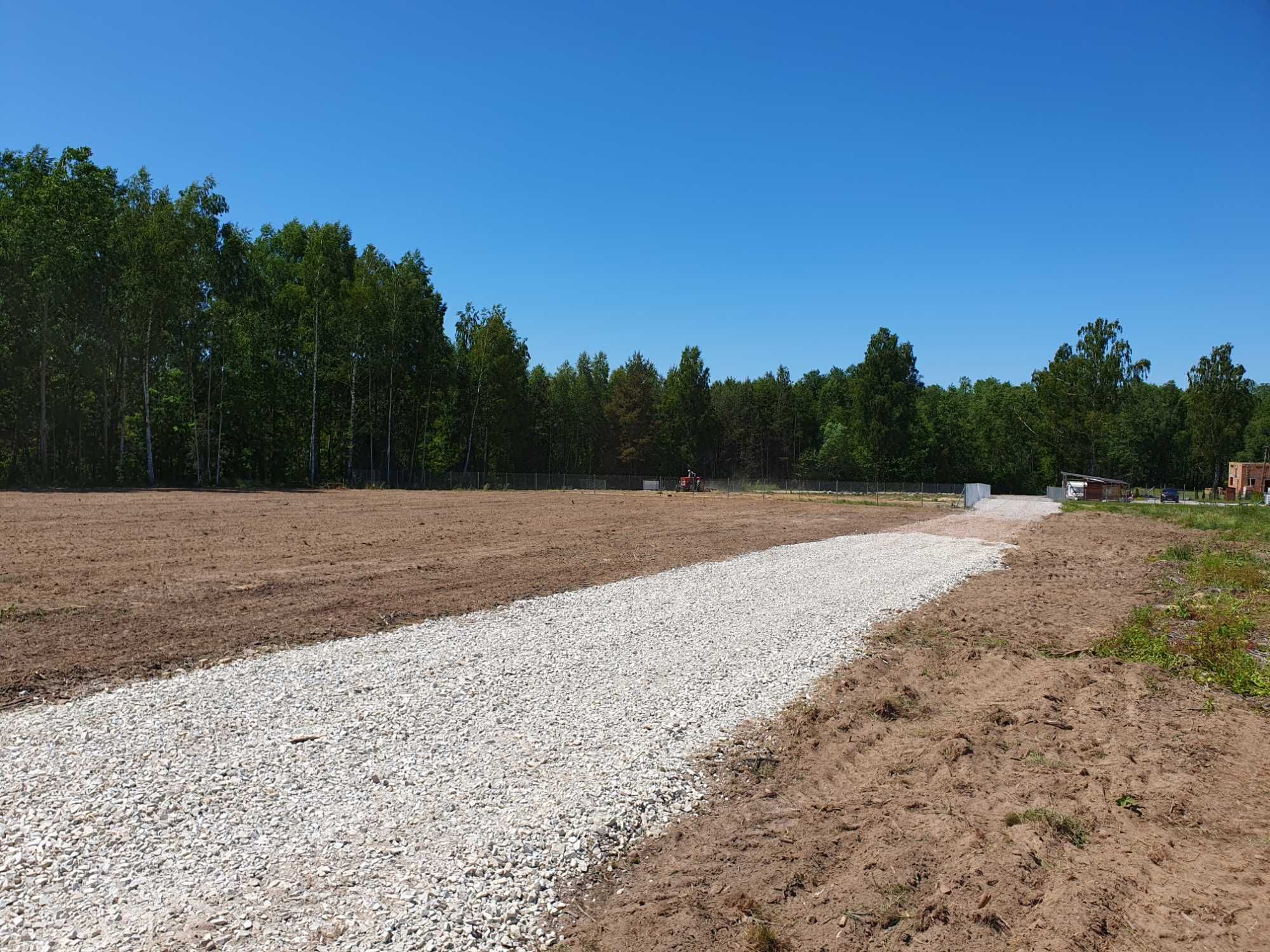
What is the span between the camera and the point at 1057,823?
17.3ft

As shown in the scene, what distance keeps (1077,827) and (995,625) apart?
7.80 meters

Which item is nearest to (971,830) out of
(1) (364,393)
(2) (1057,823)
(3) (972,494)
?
(2) (1057,823)

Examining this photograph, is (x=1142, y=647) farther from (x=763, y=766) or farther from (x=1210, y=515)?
(x=1210, y=515)

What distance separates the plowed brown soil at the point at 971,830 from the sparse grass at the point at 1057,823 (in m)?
0.02

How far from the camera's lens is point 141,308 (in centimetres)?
4422

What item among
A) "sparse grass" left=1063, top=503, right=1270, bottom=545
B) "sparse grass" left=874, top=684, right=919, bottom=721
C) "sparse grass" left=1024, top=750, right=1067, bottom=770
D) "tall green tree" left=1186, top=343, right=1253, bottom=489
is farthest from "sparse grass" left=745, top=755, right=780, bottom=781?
"tall green tree" left=1186, top=343, right=1253, bottom=489

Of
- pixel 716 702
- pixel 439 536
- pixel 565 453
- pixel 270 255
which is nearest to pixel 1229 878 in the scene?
pixel 716 702

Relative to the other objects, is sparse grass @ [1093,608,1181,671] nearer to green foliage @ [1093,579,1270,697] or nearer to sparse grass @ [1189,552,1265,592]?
green foliage @ [1093,579,1270,697]

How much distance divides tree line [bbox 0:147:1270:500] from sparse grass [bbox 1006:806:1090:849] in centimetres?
4881

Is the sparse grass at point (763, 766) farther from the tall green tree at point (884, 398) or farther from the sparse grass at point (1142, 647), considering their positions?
the tall green tree at point (884, 398)

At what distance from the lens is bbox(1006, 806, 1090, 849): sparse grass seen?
5.11 meters

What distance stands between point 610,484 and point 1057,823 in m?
76.4

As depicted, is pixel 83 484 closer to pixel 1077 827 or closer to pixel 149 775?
pixel 149 775

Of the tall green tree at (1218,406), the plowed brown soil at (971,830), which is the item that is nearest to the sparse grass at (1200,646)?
the plowed brown soil at (971,830)
